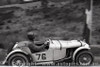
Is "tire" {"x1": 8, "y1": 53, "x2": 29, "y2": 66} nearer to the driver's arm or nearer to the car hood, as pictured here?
the driver's arm

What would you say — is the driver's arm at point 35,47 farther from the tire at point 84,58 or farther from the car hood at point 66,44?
the tire at point 84,58

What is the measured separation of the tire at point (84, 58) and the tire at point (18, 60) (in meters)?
1.53

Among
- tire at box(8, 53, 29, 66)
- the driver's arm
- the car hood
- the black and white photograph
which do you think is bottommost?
tire at box(8, 53, 29, 66)

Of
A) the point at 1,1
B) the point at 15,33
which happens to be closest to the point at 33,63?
the point at 15,33

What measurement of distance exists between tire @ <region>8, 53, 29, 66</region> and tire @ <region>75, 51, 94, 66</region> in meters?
1.53

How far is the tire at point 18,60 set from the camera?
743 cm

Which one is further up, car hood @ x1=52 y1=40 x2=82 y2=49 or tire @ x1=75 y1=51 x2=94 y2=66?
car hood @ x1=52 y1=40 x2=82 y2=49

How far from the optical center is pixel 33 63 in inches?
298

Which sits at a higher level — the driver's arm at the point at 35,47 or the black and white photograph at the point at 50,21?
the black and white photograph at the point at 50,21

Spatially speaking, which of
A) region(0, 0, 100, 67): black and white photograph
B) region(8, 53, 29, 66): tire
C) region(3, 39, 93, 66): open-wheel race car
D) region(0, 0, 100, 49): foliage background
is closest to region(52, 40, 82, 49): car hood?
region(3, 39, 93, 66): open-wheel race car

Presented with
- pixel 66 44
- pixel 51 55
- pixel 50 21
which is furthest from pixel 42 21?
pixel 51 55

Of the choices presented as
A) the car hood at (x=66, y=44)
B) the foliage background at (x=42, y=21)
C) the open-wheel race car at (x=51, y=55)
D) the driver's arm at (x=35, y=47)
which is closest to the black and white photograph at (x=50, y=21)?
the foliage background at (x=42, y=21)

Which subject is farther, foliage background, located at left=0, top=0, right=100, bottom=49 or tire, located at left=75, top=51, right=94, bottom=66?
foliage background, located at left=0, top=0, right=100, bottom=49

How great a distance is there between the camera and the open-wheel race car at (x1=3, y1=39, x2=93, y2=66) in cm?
747
